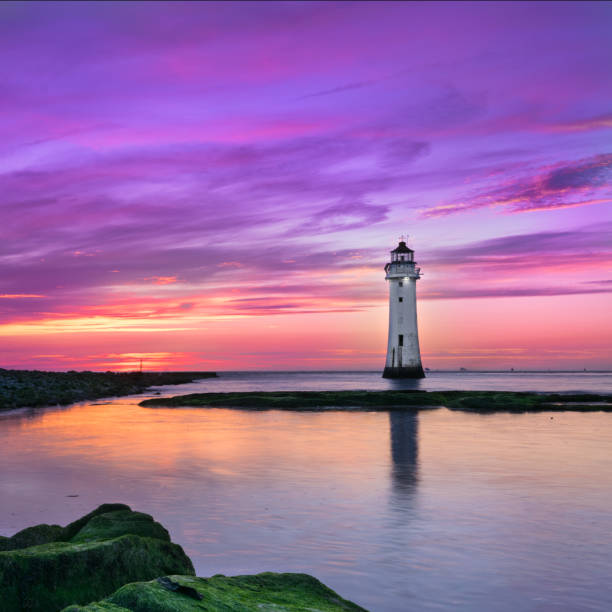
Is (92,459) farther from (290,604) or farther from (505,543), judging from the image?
(290,604)

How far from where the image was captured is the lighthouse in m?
59.1

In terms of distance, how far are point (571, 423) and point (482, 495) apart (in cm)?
1536

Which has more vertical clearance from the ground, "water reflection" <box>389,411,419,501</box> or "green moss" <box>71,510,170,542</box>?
"green moss" <box>71,510,170,542</box>

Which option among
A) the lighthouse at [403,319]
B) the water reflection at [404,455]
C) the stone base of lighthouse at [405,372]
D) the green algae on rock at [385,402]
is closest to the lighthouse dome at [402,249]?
the lighthouse at [403,319]

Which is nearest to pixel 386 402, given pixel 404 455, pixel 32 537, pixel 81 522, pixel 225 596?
pixel 404 455

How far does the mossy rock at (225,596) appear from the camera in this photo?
10.6 ft

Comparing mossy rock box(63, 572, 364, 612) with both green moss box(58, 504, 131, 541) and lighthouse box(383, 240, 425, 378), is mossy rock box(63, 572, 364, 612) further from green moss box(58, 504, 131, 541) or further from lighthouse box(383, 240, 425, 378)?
lighthouse box(383, 240, 425, 378)

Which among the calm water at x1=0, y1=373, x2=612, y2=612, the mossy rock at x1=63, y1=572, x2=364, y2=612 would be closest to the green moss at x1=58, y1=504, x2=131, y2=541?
the calm water at x1=0, y1=373, x2=612, y2=612

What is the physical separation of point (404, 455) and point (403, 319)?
43.9m

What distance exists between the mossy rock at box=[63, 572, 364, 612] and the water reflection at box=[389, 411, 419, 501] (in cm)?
645

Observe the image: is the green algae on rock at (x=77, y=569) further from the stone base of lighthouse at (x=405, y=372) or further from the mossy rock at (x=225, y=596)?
the stone base of lighthouse at (x=405, y=372)

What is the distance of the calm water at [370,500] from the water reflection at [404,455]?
0.07 metres

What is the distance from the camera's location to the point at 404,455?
16062 millimetres

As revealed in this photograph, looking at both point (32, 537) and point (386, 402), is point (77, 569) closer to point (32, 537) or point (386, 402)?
point (32, 537)
